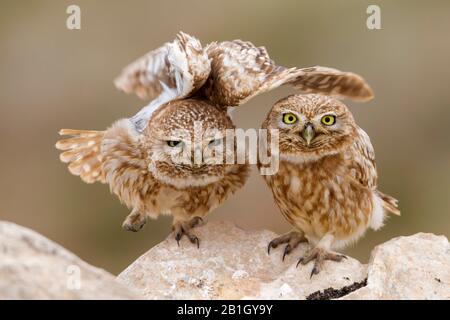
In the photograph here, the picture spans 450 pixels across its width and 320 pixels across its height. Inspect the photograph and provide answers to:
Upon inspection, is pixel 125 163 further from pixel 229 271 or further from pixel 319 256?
pixel 319 256

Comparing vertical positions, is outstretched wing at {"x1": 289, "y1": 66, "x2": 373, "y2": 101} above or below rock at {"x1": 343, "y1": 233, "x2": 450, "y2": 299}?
above

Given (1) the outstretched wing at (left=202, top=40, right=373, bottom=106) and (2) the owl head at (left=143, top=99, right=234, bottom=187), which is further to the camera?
(1) the outstretched wing at (left=202, top=40, right=373, bottom=106)

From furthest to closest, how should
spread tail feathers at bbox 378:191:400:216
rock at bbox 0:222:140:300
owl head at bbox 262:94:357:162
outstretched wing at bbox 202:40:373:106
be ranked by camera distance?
spread tail feathers at bbox 378:191:400:216 → outstretched wing at bbox 202:40:373:106 → owl head at bbox 262:94:357:162 → rock at bbox 0:222:140:300

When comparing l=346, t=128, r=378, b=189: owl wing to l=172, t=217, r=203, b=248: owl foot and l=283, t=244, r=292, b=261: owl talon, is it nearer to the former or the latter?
l=283, t=244, r=292, b=261: owl talon

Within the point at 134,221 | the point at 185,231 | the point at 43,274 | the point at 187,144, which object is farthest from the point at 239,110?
the point at 43,274

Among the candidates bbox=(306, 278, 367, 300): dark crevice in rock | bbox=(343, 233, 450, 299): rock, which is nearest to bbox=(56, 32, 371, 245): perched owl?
bbox=(306, 278, 367, 300): dark crevice in rock
